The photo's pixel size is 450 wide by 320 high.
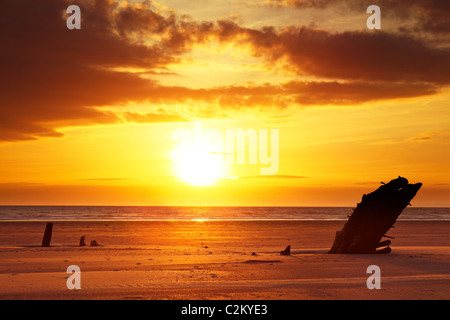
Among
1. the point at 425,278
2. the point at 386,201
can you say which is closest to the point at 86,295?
the point at 425,278

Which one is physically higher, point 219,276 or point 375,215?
point 375,215

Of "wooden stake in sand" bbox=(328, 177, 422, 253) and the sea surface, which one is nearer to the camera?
"wooden stake in sand" bbox=(328, 177, 422, 253)

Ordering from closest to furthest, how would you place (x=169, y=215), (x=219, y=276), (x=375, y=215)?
(x=219, y=276)
(x=375, y=215)
(x=169, y=215)

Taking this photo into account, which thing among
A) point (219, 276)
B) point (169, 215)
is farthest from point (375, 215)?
point (169, 215)

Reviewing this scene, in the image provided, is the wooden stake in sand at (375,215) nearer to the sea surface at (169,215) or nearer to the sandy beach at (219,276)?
the sandy beach at (219,276)

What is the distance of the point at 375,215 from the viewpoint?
1978cm

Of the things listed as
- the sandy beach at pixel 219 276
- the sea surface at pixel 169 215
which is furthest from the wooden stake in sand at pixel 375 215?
the sea surface at pixel 169 215

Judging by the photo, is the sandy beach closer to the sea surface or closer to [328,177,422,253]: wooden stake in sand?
[328,177,422,253]: wooden stake in sand

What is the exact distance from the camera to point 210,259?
18750 mm

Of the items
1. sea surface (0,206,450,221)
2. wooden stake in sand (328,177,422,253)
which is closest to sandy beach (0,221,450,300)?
wooden stake in sand (328,177,422,253)

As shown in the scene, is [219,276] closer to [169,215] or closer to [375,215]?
[375,215]

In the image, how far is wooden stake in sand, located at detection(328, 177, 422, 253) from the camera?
774 inches

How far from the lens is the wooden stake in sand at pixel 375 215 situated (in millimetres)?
19656
